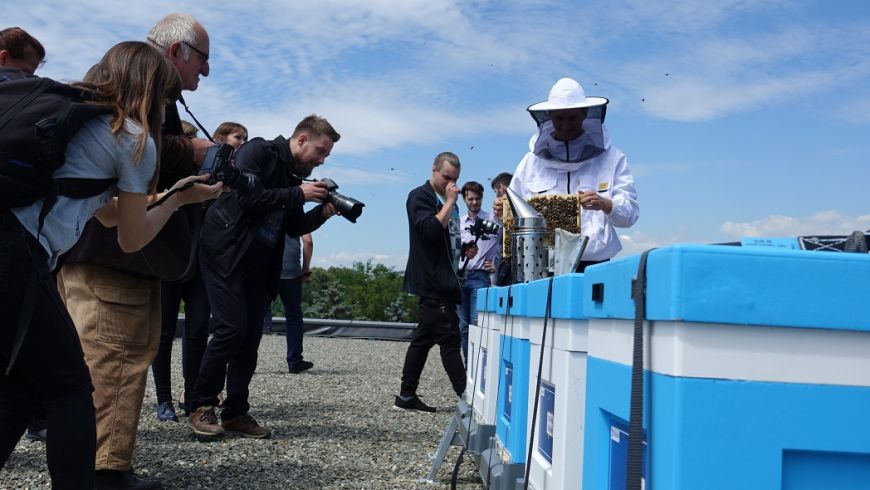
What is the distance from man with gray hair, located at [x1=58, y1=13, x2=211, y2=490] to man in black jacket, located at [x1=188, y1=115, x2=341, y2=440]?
102 centimetres

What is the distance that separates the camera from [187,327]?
4.95 metres

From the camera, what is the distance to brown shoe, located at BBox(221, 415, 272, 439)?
452 cm

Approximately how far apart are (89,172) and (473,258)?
5.22 meters

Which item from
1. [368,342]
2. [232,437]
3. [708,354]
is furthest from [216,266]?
[368,342]

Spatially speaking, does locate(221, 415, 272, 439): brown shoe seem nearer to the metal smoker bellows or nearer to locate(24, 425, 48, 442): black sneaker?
locate(24, 425, 48, 442): black sneaker

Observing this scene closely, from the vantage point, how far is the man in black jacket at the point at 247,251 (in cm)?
434

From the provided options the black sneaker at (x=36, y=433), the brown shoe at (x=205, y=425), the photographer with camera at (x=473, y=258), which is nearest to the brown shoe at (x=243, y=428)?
the brown shoe at (x=205, y=425)

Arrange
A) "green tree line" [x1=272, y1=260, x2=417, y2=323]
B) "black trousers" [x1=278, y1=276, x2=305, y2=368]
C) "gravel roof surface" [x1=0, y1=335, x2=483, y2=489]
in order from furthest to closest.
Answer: "green tree line" [x1=272, y1=260, x2=417, y2=323]
"black trousers" [x1=278, y1=276, x2=305, y2=368]
"gravel roof surface" [x1=0, y1=335, x2=483, y2=489]

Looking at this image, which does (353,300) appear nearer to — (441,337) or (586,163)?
(441,337)

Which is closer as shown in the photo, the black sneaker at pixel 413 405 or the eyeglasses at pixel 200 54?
the eyeglasses at pixel 200 54

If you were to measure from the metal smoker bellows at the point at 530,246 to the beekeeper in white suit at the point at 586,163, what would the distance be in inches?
14.7

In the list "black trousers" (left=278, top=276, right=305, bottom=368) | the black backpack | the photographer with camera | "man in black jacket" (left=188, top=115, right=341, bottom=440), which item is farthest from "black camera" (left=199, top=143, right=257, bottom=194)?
"black trousers" (left=278, top=276, right=305, bottom=368)

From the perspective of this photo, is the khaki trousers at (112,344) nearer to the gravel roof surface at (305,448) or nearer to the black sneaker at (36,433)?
the gravel roof surface at (305,448)

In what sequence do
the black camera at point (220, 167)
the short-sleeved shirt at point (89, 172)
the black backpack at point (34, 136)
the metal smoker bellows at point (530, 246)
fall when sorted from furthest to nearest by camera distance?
the metal smoker bellows at point (530, 246)
the black camera at point (220, 167)
the short-sleeved shirt at point (89, 172)
the black backpack at point (34, 136)
